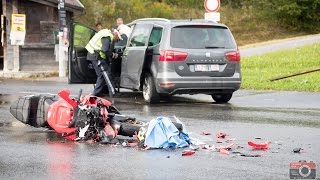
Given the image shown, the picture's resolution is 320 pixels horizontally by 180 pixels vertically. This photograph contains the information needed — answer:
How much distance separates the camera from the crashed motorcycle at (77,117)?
9289 mm

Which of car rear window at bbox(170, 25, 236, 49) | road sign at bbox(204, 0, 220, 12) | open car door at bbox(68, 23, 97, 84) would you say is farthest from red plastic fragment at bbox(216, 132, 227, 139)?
road sign at bbox(204, 0, 220, 12)

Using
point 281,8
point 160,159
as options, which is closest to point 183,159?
point 160,159

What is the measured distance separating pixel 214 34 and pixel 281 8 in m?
41.8

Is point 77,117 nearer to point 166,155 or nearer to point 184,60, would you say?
point 166,155

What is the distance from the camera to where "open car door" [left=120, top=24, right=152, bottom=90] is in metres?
14.6

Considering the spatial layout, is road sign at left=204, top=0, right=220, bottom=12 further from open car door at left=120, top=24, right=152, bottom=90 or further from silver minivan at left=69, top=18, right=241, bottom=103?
silver minivan at left=69, top=18, right=241, bottom=103

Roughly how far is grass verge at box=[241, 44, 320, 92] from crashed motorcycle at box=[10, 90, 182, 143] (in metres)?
8.49

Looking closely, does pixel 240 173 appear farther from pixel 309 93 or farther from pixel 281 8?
pixel 281 8

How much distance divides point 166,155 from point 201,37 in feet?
20.3

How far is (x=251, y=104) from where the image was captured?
573 inches

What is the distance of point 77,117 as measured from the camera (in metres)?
9.36

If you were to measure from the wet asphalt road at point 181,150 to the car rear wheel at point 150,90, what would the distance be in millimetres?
473

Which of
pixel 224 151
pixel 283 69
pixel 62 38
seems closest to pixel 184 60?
pixel 224 151

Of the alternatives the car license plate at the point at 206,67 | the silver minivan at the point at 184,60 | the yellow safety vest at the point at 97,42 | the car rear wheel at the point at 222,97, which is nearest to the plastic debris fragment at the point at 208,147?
the silver minivan at the point at 184,60
